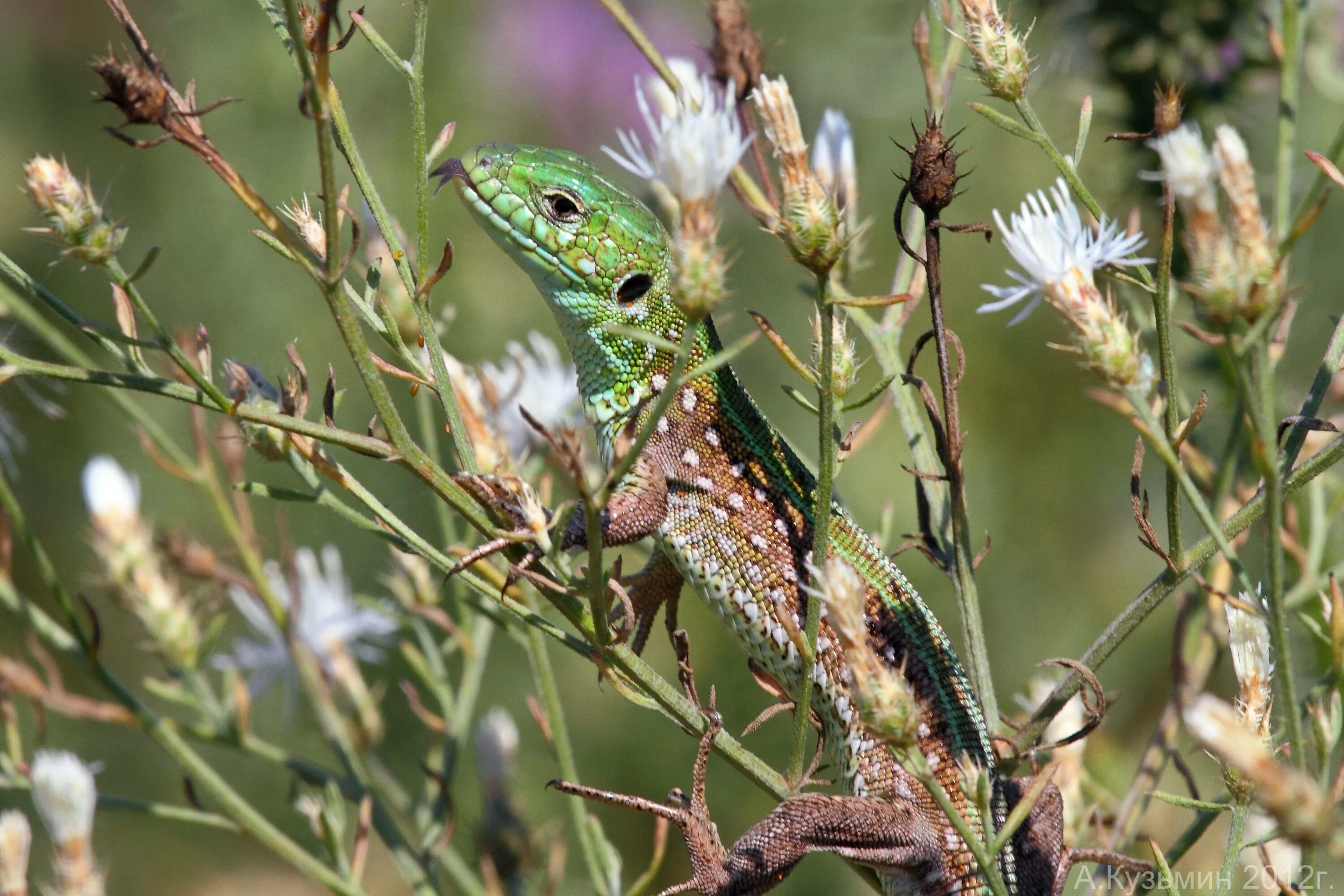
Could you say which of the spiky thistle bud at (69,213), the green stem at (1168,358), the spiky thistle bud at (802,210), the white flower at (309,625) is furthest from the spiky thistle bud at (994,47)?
the white flower at (309,625)

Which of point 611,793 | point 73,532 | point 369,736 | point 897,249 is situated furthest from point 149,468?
point 611,793

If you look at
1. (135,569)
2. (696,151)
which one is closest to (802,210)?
(696,151)

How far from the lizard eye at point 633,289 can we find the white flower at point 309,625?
3.08 feet

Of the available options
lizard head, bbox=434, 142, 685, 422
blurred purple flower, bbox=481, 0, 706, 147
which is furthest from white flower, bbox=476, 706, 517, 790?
blurred purple flower, bbox=481, 0, 706, 147

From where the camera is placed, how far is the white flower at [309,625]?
2682mm

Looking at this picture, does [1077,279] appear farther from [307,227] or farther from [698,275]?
[307,227]

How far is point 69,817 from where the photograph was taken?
178 centimetres

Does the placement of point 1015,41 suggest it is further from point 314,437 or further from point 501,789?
point 501,789

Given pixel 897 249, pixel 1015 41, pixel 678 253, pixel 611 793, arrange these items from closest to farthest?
pixel 678 253, pixel 1015 41, pixel 611 793, pixel 897 249

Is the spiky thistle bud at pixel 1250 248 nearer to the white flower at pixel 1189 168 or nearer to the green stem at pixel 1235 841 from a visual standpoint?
the white flower at pixel 1189 168

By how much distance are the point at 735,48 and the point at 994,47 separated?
78 cm

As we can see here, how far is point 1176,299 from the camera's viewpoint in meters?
2.80

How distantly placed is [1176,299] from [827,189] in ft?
4.04

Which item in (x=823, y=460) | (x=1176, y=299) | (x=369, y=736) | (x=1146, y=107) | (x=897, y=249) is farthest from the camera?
(x=897, y=249)
